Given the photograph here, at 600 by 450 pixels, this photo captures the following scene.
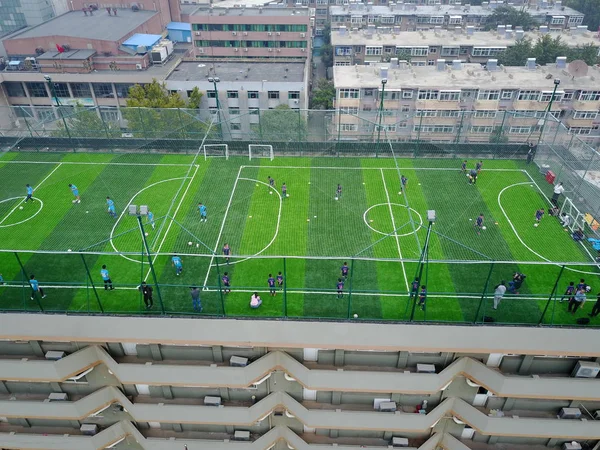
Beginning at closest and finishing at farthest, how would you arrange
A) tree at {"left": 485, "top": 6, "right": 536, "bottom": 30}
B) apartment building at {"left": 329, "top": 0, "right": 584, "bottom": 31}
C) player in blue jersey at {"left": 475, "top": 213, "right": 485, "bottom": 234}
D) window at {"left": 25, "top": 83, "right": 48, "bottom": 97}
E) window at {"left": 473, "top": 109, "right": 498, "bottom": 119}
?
player in blue jersey at {"left": 475, "top": 213, "right": 485, "bottom": 234} < window at {"left": 473, "top": 109, "right": 498, "bottom": 119} < window at {"left": 25, "top": 83, "right": 48, "bottom": 97} < tree at {"left": 485, "top": 6, "right": 536, "bottom": 30} < apartment building at {"left": 329, "top": 0, "right": 584, "bottom": 31}

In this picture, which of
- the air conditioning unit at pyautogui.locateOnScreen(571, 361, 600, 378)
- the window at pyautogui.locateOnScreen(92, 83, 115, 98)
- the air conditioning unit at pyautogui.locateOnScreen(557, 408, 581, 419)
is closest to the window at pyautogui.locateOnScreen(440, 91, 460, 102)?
the air conditioning unit at pyautogui.locateOnScreen(571, 361, 600, 378)

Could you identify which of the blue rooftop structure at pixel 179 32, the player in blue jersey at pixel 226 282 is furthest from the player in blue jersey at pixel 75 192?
the blue rooftop structure at pixel 179 32

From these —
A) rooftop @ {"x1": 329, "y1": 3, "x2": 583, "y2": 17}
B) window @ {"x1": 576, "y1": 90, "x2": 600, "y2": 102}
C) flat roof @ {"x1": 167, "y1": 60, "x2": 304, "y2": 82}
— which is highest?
rooftop @ {"x1": 329, "y1": 3, "x2": 583, "y2": 17}

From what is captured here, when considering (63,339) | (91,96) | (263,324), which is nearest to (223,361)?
(263,324)

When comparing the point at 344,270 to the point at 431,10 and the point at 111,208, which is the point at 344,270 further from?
the point at 431,10

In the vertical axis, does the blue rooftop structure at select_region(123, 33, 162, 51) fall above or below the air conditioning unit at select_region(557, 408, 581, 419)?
below

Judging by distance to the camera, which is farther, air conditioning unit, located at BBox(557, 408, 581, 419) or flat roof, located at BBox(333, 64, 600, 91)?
flat roof, located at BBox(333, 64, 600, 91)

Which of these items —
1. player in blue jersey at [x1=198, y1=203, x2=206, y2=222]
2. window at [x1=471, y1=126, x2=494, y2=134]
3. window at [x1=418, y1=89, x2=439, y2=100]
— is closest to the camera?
player in blue jersey at [x1=198, y1=203, x2=206, y2=222]

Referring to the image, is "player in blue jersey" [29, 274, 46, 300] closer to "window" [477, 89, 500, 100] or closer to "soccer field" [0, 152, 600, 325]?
"soccer field" [0, 152, 600, 325]
